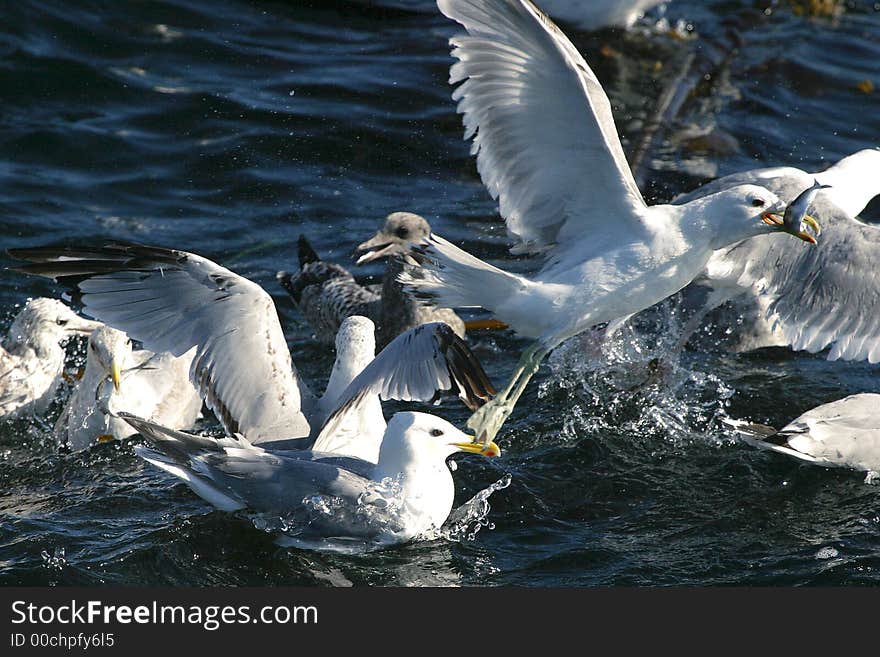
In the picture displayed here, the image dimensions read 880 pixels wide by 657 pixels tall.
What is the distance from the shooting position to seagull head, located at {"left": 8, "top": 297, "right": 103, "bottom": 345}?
24.2 ft

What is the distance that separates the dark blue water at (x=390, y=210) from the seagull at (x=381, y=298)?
22 cm

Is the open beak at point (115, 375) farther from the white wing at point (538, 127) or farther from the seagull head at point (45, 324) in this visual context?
the white wing at point (538, 127)

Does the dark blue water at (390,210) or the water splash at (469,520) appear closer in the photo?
the dark blue water at (390,210)

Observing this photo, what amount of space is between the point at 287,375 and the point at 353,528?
3.36ft

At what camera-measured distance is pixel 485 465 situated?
21.0 ft

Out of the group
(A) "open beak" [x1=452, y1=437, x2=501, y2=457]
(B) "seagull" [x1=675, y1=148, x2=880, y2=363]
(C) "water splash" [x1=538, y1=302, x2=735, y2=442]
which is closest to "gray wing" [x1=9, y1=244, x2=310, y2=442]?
(A) "open beak" [x1=452, y1=437, x2=501, y2=457]

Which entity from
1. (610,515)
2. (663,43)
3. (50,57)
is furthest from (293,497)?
(663,43)

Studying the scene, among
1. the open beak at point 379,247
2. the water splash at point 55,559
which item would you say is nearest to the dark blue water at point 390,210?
the water splash at point 55,559

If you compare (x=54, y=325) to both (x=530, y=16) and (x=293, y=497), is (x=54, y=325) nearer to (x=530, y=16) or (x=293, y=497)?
(x=293, y=497)

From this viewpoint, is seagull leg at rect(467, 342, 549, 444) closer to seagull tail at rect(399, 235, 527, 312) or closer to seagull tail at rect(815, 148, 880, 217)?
seagull tail at rect(399, 235, 527, 312)

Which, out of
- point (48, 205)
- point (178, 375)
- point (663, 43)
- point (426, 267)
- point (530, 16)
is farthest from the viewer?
point (663, 43)

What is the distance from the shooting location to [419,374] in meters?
5.82

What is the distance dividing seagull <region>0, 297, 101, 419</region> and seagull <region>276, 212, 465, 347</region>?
1502mm

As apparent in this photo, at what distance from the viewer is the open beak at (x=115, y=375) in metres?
6.68
